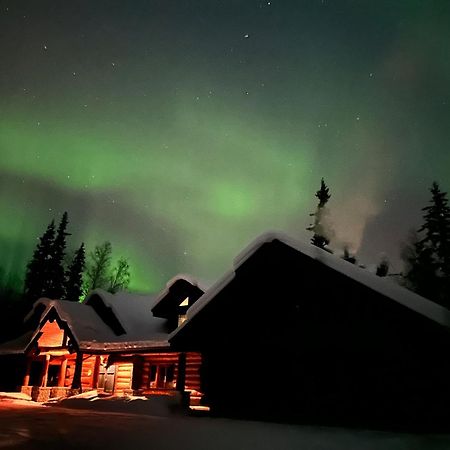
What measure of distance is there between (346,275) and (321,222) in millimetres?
31546

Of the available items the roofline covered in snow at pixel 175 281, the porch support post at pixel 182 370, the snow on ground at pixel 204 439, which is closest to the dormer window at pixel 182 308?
the roofline covered in snow at pixel 175 281

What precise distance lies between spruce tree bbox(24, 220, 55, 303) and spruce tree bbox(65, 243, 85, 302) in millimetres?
2446

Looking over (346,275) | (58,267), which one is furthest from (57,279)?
(346,275)

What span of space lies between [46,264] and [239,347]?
150ft

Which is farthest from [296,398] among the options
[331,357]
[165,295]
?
[165,295]

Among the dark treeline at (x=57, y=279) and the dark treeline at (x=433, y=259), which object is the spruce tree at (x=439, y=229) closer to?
the dark treeline at (x=433, y=259)

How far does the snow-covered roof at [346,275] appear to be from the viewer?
8.43 m

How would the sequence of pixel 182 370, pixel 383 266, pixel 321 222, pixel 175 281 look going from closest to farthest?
pixel 182 370 → pixel 175 281 → pixel 383 266 → pixel 321 222

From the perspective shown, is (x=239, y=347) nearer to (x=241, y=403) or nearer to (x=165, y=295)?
(x=241, y=403)

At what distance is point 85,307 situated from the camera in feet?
86.7

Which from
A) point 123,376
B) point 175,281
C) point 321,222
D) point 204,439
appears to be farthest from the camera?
point 321,222

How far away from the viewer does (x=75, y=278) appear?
51.0 meters

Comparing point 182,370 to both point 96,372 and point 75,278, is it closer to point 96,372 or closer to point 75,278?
point 96,372

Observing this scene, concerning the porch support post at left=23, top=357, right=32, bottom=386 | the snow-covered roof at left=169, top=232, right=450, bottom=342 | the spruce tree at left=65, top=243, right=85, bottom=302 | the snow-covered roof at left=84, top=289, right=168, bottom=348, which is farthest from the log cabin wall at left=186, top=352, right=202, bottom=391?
the spruce tree at left=65, top=243, right=85, bottom=302
